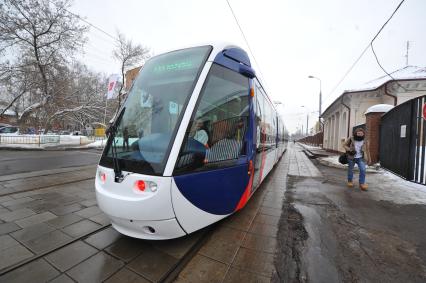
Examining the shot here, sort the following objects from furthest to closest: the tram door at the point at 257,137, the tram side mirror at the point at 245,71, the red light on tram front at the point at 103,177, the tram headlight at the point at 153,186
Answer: the tram door at the point at 257,137 < the tram side mirror at the point at 245,71 < the red light on tram front at the point at 103,177 < the tram headlight at the point at 153,186

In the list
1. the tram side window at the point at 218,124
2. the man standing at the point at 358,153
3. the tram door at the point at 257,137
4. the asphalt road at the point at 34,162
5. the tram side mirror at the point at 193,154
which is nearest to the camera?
the tram side mirror at the point at 193,154

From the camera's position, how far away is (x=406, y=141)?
6.38 m

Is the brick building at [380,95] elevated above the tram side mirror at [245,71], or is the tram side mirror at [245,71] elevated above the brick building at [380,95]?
the brick building at [380,95]

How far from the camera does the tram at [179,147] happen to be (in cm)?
227

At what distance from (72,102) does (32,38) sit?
316 inches

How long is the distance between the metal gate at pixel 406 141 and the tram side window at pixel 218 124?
564 centimetres

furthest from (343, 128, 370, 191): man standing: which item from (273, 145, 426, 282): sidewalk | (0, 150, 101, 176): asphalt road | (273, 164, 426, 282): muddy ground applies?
(0, 150, 101, 176): asphalt road

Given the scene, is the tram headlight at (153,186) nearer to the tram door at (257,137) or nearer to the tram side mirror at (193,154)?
the tram side mirror at (193,154)

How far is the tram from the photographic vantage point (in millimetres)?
2266

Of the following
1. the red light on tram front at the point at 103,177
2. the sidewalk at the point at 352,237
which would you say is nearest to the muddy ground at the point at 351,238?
the sidewalk at the point at 352,237

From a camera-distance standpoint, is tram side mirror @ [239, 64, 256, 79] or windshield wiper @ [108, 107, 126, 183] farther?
tram side mirror @ [239, 64, 256, 79]

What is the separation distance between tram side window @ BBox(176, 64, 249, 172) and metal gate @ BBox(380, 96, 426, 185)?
5643 millimetres

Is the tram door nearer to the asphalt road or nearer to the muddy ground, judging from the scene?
the muddy ground

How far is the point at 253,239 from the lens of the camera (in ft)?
9.64
